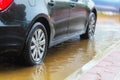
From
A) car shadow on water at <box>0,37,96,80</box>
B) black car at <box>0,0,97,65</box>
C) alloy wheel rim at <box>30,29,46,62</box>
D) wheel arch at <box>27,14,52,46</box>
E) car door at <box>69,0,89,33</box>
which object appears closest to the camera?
black car at <box>0,0,97,65</box>

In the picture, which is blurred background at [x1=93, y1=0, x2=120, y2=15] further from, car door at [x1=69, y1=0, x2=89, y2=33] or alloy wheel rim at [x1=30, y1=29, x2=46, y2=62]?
alloy wheel rim at [x1=30, y1=29, x2=46, y2=62]

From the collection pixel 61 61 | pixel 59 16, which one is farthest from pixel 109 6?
pixel 61 61

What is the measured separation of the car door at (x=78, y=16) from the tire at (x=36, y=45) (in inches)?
49.0

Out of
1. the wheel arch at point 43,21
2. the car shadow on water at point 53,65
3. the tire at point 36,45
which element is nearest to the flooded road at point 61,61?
the car shadow on water at point 53,65

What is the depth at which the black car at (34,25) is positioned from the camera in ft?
16.6

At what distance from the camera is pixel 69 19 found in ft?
22.3

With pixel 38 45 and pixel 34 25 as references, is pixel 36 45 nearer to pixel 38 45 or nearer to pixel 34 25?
pixel 38 45

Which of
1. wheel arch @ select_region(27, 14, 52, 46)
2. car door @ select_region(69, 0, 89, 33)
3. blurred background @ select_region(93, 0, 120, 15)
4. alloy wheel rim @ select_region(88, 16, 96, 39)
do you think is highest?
wheel arch @ select_region(27, 14, 52, 46)

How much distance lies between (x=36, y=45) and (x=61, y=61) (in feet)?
2.51

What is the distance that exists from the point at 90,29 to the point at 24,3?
12.5 feet

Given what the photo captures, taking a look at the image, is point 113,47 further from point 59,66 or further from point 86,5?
point 59,66

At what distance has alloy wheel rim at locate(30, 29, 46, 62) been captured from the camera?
5605mm

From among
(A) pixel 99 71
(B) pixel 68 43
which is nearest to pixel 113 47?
(B) pixel 68 43

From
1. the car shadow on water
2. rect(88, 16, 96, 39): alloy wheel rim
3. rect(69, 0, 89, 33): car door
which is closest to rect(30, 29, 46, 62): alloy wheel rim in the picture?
the car shadow on water
